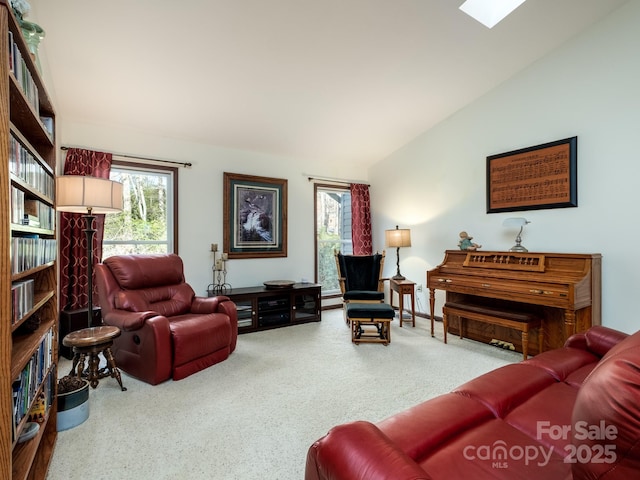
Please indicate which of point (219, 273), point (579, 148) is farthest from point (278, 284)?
point (579, 148)

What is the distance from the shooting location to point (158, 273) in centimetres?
321

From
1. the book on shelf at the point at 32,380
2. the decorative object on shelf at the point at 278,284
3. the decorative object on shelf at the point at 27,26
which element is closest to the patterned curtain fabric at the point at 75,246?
the book on shelf at the point at 32,380

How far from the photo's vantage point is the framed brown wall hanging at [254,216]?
14.4 feet

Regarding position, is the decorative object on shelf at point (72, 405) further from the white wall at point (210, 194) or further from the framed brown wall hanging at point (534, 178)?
the framed brown wall hanging at point (534, 178)

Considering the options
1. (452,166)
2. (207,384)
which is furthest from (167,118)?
(452,166)

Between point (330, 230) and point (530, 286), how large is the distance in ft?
10.2

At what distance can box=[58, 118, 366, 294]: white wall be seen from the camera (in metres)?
3.70

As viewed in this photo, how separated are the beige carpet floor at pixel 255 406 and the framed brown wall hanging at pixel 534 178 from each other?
1.63 meters

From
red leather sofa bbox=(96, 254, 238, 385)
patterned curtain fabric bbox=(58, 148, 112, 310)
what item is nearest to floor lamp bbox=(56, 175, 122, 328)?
red leather sofa bbox=(96, 254, 238, 385)

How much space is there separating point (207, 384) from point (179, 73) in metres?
2.77

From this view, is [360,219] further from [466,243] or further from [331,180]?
[466,243]

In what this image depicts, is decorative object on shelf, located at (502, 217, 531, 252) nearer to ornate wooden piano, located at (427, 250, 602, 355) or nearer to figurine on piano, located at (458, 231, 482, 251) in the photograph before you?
ornate wooden piano, located at (427, 250, 602, 355)

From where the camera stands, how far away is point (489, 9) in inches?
112

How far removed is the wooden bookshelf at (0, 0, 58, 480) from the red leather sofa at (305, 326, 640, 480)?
1.03 m
